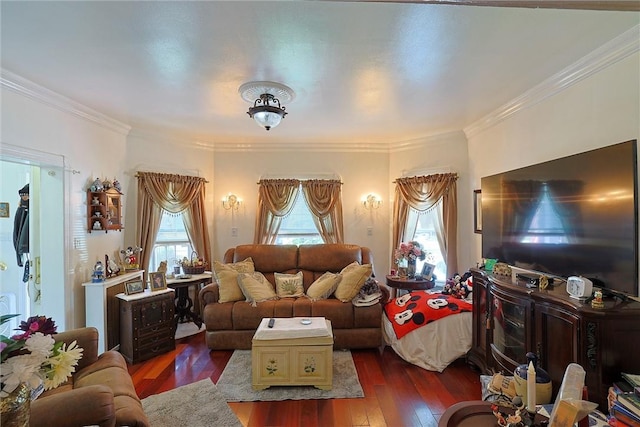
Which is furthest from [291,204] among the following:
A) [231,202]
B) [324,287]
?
[324,287]

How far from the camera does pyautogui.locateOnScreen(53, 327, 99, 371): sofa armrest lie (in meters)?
2.32

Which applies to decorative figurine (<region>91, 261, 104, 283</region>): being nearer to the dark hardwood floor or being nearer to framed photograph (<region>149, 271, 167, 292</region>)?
framed photograph (<region>149, 271, 167, 292</region>)

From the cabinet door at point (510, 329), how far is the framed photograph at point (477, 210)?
1.50 metres

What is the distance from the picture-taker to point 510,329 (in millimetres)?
2547

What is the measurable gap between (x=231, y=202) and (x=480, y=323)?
12.7 ft

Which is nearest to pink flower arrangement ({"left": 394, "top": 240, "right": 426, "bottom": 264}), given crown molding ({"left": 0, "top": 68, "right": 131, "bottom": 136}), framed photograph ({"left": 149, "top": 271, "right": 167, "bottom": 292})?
framed photograph ({"left": 149, "top": 271, "right": 167, "bottom": 292})

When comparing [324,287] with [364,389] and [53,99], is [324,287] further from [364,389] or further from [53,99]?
[53,99]

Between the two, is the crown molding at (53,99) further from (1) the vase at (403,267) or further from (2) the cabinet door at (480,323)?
(2) the cabinet door at (480,323)

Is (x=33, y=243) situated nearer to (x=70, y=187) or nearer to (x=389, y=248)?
(x=70, y=187)

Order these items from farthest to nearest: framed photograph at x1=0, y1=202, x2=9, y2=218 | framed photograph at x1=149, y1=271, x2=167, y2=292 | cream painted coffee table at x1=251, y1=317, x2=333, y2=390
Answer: framed photograph at x1=149, y1=271, x2=167, y2=292 < framed photograph at x1=0, y1=202, x2=9, y2=218 < cream painted coffee table at x1=251, y1=317, x2=333, y2=390

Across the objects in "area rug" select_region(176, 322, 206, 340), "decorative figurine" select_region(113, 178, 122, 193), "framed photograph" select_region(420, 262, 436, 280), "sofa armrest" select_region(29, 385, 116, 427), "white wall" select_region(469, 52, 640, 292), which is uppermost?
"white wall" select_region(469, 52, 640, 292)

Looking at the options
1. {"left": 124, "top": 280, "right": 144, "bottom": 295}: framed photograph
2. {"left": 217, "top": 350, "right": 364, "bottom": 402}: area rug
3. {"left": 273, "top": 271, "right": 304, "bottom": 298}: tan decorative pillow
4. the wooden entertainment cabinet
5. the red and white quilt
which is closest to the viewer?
the wooden entertainment cabinet

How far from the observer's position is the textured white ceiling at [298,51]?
5.99 feet

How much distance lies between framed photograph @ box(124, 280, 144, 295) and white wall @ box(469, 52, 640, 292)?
4.31 meters
